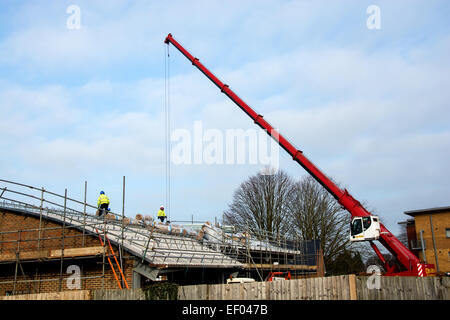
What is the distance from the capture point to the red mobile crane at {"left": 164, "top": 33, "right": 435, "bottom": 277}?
19302mm

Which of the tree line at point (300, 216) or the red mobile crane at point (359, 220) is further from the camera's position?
the tree line at point (300, 216)

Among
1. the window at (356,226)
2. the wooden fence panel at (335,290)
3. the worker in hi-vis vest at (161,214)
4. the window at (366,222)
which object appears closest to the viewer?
the wooden fence panel at (335,290)

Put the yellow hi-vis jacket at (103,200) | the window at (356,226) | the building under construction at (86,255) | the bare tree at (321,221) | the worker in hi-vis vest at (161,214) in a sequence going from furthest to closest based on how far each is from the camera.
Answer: the bare tree at (321,221), the worker in hi-vis vest at (161,214), the yellow hi-vis jacket at (103,200), the window at (356,226), the building under construction at (86,255)

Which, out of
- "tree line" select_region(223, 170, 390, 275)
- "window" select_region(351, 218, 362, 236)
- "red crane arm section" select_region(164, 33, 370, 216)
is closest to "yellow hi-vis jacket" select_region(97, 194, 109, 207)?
"red crane arm section" select_region(164, 33, 370, 216)

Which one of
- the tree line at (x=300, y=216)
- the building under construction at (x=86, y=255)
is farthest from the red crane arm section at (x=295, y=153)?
the tree line at (x=300, y=216)

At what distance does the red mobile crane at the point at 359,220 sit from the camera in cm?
1930

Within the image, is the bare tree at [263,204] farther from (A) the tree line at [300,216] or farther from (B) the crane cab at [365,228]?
(B) the crane cab at [365,228]

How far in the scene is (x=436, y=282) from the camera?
38.4 ft

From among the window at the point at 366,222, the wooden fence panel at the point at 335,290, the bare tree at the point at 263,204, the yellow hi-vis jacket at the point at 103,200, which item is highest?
the bare tree at the point at 263,204

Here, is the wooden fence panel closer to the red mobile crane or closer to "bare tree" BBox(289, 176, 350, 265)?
the red mobile crane

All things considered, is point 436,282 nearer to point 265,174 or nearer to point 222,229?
point 222,229
